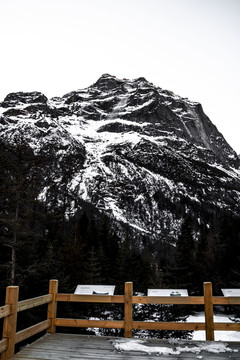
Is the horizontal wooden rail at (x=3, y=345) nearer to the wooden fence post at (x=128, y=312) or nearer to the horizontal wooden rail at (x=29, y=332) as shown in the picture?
the horizontal wooden rail at (x=29, y=332)

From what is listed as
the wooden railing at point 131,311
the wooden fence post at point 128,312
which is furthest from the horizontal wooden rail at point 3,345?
the wooden fence post at point 128,312

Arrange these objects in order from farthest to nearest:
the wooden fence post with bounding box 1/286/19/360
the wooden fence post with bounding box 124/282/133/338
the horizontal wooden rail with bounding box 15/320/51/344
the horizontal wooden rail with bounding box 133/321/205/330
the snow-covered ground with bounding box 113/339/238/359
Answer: the wooden fence post with bounding box 124/282/133/338 < the horizontal wooden rail with bounding box 133/321/205/330 < the snow-covered ground with bounding box 113/339/238/359 < the horizontal wooden rail with bounding box 15/320/51/344 < the wooden fence post with bounding box 1/286/19/360

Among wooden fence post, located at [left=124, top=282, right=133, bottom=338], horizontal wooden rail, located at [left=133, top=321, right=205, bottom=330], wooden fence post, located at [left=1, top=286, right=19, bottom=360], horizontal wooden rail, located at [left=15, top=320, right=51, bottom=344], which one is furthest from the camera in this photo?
wooden fence post, located at [left=124, top=282, right=133, bottom=338]

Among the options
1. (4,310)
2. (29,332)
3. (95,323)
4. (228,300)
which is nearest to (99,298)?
(95,323)

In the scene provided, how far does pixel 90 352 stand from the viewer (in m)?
5.29

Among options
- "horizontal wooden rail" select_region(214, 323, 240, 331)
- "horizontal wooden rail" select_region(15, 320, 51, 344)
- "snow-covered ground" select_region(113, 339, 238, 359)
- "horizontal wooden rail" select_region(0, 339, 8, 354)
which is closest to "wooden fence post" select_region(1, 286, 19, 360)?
"horizontal wooden rail" select_region(0, 339, 8, 354)

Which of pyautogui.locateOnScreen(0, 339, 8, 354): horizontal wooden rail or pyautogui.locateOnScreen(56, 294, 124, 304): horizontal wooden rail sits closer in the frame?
pyautogui.locateOnScreen(0, 339, 8, 354): horizontal wooden rail

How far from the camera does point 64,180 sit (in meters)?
183

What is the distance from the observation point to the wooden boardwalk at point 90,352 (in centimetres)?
500

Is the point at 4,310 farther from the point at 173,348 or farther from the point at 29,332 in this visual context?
the point at 173,348

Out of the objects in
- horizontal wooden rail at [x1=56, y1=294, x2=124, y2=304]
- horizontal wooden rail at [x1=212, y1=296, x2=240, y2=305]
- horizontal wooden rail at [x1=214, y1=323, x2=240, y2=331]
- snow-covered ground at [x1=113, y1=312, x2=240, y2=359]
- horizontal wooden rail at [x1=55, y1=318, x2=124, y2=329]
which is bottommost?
snow-covered ground at [x1=113, y1=312, x2=240, y2=359]

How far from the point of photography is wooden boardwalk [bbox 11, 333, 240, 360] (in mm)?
5000

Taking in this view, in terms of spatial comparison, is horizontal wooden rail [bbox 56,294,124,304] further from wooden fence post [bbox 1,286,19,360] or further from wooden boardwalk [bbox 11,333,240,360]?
wooden fence post [bbox 1,286,19,360]

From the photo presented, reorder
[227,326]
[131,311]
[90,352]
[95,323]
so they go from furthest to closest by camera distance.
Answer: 1. [95,323]
2. [131,311]
3. [227,326]
4. [90,352]
